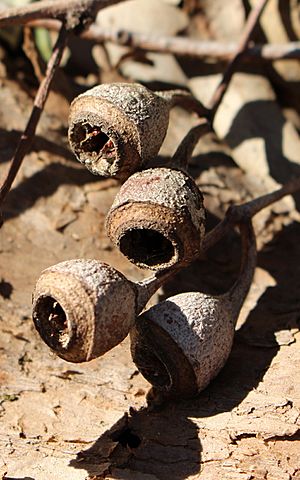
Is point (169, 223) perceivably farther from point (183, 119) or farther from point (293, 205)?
point (183, 119)

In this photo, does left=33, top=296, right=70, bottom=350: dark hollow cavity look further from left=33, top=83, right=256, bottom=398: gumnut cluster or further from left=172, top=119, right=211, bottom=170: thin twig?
left=172, top=119, right=211, bottom=170: thin twig

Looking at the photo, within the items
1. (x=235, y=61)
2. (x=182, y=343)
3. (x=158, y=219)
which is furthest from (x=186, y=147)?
(x=235, y=61)

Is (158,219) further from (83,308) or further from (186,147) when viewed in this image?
(186,147)

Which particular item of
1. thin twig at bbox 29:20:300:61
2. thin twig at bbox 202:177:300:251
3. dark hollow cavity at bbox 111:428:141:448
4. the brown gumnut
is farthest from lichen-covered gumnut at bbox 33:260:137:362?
thin twig at bbox 29:20:300:61

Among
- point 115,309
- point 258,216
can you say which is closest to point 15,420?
point 115,309

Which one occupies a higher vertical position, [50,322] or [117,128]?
[117,128]
